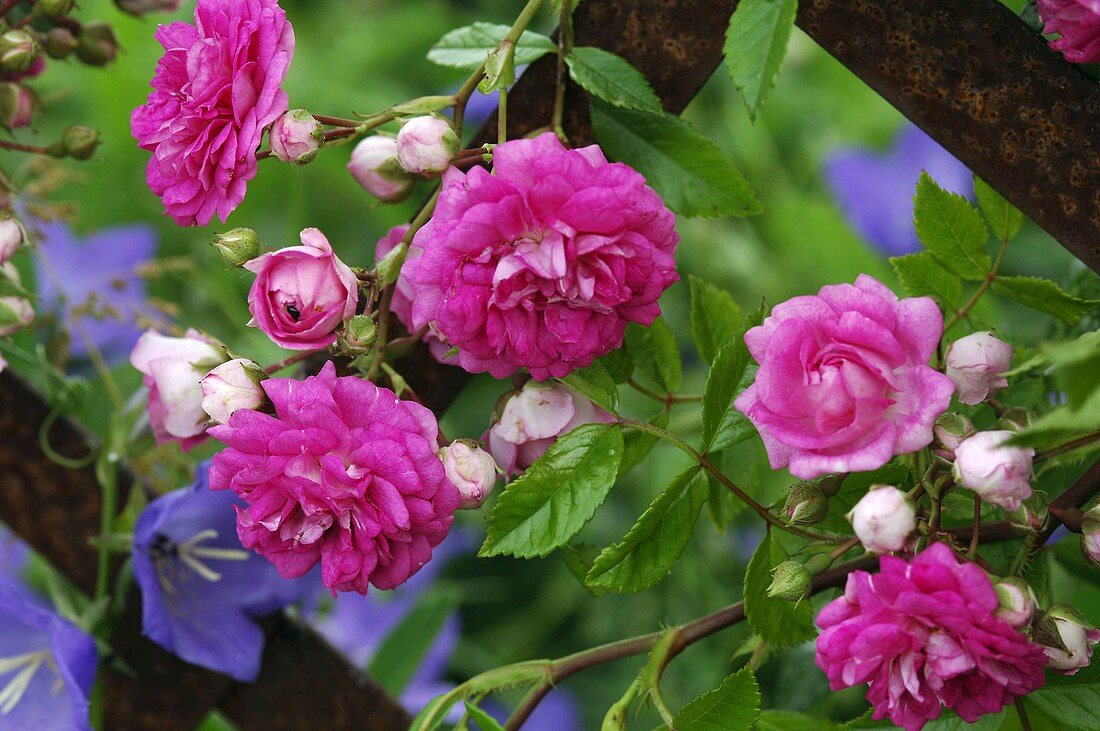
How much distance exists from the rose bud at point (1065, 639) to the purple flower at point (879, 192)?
69 cm

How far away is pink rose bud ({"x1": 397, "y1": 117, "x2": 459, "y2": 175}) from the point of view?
1.49ft

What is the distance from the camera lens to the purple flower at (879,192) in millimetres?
1085

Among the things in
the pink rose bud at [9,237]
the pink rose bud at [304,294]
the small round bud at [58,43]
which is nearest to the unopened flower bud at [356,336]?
the pink rose bud at [304,294]

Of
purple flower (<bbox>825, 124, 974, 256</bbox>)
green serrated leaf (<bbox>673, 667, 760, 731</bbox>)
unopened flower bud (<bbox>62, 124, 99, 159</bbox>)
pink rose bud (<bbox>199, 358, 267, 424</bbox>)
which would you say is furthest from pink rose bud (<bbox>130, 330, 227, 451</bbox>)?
purple flower (<bbox>825, 124, 974, 256</bbox>)

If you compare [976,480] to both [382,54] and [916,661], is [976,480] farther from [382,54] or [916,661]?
[382,54]

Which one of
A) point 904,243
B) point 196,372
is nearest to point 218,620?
point 196,372

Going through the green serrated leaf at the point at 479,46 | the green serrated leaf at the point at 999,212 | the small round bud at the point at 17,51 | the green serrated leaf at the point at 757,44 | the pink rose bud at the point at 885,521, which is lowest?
the small round bud at the point at 17,51

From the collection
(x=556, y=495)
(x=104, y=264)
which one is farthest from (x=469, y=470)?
(x=104, y=264)

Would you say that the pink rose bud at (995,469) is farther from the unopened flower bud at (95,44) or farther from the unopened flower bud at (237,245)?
the unopened flower bud at (95,44)

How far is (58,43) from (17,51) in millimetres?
53

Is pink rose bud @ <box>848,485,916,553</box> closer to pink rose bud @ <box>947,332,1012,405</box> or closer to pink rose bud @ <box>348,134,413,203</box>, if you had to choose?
pink rose bud @ <box>947,332,1012,405</box>

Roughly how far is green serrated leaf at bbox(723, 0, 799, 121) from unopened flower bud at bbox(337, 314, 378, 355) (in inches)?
6.7

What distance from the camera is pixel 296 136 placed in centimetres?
46

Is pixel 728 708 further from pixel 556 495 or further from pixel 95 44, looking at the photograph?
pixel 95 44
